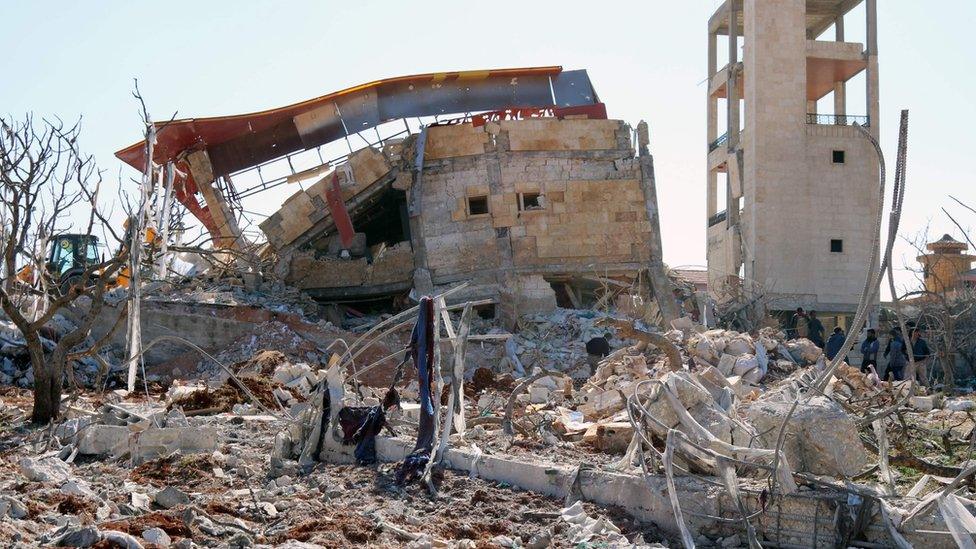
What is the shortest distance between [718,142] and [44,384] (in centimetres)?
2595

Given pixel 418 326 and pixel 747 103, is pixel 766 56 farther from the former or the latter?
pixel 418 326

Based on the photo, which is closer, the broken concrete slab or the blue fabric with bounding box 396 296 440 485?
the broken concrete slab

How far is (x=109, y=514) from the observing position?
6.73m

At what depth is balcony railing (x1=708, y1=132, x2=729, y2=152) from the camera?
3281 centimetres

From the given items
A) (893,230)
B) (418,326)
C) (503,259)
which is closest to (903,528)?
(893,230)

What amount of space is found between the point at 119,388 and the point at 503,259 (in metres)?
8.54

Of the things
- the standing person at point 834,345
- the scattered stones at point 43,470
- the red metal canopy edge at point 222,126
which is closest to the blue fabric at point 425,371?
the scattered stones at point 43,470

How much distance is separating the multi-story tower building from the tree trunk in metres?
21.4

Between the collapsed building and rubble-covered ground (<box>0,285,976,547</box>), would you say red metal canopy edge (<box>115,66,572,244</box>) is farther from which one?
rubble-covered ground (<box>0,285,976,547</box>)

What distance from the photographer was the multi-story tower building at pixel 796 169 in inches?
1190

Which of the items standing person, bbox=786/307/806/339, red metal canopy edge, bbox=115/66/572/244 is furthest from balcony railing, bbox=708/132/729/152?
red metal canopy edge, bbox=115/66/572/244

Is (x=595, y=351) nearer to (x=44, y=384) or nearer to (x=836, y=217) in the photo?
(x=44, y=384)

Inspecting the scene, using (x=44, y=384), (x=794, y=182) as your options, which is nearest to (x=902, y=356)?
(x=44, y=384)

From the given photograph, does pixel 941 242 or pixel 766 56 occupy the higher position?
pixel 766 56
